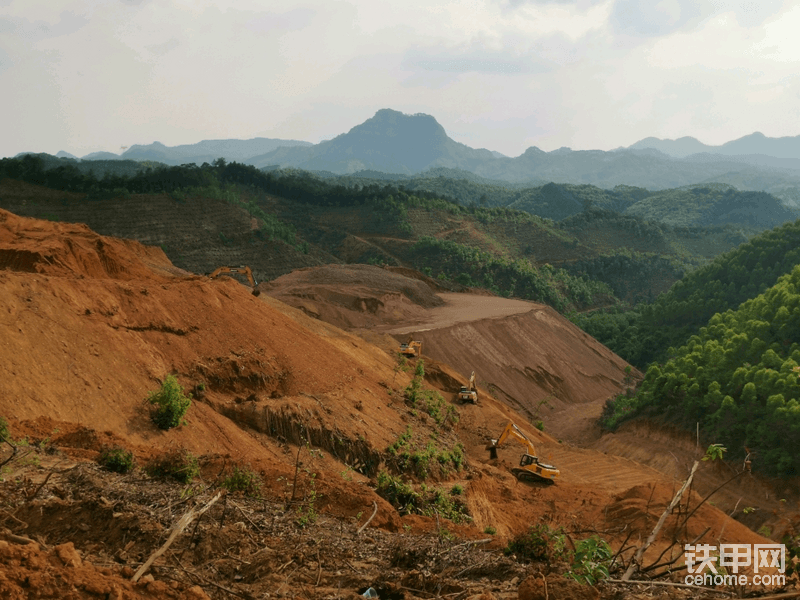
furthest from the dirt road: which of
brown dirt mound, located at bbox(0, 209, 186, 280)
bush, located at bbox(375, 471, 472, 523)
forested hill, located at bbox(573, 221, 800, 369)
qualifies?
bush, located at bbox(375, 471, 472, 523)

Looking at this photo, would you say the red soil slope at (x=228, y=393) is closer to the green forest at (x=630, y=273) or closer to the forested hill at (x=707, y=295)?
the green forest at (x=630, y=273)

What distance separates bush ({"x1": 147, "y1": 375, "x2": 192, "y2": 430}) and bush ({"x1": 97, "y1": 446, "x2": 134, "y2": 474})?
3.62 metres

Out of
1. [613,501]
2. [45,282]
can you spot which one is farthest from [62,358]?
[613,501]

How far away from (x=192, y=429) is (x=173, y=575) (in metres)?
8.23

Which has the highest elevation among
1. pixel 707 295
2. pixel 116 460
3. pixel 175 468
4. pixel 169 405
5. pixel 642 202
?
pixel 642 202

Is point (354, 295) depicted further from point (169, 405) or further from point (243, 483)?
point (243, 483)

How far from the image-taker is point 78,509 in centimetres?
662

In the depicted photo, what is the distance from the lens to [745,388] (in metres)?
22.4

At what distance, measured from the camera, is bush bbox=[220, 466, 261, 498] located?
9102 mm

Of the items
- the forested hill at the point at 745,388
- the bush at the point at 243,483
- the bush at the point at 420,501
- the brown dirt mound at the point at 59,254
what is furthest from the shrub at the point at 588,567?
the forested hill at the point at 745,388

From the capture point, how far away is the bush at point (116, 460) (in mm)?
8961

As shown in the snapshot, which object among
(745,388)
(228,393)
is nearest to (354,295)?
(745,388)

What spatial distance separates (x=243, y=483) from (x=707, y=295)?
144ft

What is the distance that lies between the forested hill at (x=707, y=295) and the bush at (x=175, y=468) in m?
39.9
